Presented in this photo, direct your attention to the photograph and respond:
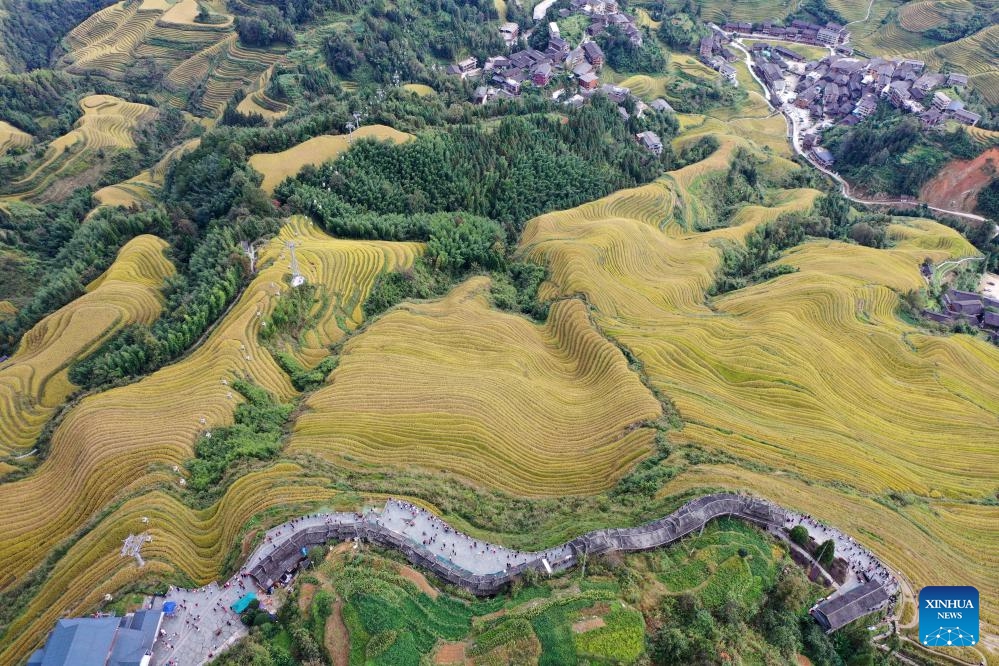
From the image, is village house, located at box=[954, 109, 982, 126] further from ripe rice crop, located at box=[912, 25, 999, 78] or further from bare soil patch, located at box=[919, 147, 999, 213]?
ripe rice crop, located at box=[912, 25, 999, 78]

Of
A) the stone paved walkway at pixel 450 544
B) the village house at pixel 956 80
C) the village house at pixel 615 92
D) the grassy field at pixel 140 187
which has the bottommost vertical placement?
the grassy field at pixel 140 187

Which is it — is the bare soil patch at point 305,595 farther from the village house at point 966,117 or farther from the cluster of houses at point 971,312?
the village house at point 966,117

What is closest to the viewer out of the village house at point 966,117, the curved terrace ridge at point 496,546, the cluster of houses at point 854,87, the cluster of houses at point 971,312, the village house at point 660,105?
the curved terrace ridge at point 496,546

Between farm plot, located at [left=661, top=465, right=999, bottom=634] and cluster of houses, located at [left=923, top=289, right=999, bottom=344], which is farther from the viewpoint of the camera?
cluster of houses, located at [left=923, top=289, right=999, bottom=344]

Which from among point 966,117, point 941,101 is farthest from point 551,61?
point 966,117

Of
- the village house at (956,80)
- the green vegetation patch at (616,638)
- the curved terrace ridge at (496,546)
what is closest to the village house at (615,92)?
the village house at (956,80)

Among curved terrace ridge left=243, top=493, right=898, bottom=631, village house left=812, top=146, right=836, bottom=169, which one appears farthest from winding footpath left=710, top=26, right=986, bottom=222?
curved terrace ridge left=243, top=493, right=898, bottom=631
